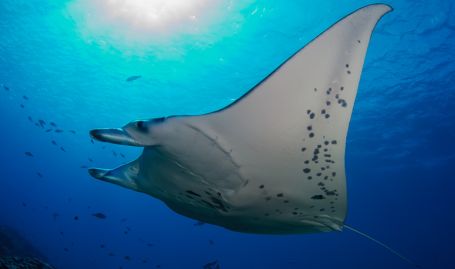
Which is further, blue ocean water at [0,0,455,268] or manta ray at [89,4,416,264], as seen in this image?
blue ocean water at [0,0,455,268]

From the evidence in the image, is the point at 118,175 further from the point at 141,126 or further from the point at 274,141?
the point at 274,141

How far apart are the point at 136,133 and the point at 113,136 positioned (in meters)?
0.18

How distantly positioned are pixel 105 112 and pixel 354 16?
79.3ft

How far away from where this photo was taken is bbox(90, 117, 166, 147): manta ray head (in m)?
2.46

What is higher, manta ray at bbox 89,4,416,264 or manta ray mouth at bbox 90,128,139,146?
manta ray at bbox 89,4,416,264

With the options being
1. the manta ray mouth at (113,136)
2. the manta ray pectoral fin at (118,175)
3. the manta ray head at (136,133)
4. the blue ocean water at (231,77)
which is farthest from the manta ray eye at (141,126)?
the blue ocean water at (231,77)

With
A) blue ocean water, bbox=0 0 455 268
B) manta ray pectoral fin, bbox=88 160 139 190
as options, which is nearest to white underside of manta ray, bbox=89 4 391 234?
manta ray pectoral fin, bbox=88 160 139 190

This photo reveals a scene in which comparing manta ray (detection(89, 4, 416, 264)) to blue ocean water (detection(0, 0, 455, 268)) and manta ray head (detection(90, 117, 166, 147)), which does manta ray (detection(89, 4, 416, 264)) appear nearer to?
manta ray head (detection(90, 117, 166, 147))

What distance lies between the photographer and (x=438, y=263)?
67.2 metres

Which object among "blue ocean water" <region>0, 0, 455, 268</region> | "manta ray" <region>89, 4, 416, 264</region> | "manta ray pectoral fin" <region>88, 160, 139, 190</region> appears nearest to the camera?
"manta ray" <region>89, 4, 416, 264</region>

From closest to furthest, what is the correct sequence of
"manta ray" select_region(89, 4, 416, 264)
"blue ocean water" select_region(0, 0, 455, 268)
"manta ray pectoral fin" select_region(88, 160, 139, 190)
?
"manta ray" select_region(89, 4, 416, 264), "manta ray pectoral fin" select_region(88, 160, 139, 190), "blue ocean water" select_region(0, 0, 455, 268)

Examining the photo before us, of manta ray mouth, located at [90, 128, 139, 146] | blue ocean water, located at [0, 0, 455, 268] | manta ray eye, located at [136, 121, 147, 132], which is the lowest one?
manta ray mouth, located at [90, 128, 139, 146]

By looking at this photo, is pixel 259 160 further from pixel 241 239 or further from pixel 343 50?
pixel 241 239

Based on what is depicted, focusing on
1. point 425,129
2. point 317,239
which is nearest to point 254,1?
point 425,129
